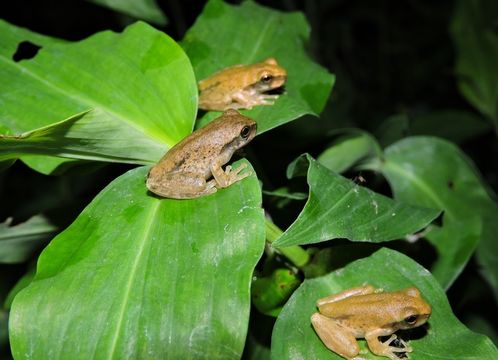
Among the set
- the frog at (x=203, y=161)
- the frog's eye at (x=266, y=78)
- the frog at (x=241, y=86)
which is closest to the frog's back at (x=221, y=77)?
the frog at (x=241, y=86)

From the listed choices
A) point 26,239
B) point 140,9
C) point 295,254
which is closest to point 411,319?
point 295,254

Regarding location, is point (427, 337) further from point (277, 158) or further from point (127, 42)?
point (127, 42)

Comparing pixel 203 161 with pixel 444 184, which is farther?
pixel 444 184

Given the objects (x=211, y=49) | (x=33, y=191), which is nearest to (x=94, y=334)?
(x=211, y=49)

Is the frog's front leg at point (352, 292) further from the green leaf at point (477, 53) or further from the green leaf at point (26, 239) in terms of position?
the green leaf at point (477, 53)

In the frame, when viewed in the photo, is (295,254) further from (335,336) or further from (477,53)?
(477,53)

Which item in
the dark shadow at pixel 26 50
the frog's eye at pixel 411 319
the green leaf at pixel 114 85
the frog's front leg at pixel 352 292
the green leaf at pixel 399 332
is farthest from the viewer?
the dark shadow at pixel 26 50
